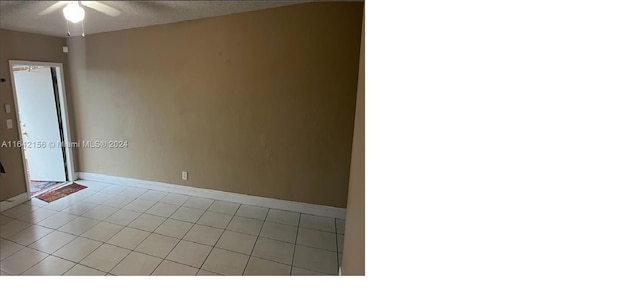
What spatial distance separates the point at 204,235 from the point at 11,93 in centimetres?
291

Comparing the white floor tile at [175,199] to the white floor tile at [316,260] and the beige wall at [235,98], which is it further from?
the white floor tile at [316,260]

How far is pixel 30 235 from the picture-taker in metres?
2.39

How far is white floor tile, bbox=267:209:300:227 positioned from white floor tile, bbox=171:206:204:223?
788mm

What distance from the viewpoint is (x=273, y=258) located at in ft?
6.99

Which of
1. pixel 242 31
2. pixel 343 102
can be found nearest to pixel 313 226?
pixel 343 102

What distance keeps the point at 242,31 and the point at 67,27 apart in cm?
212

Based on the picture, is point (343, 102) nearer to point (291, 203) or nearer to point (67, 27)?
point (291, 203)

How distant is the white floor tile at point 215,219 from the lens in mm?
2614

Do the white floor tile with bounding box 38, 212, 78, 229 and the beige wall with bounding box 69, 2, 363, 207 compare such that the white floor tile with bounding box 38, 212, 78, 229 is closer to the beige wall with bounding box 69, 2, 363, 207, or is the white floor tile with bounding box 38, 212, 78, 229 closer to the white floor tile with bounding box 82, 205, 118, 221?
the white floor tile with bounding box 82, 205, 118, 221

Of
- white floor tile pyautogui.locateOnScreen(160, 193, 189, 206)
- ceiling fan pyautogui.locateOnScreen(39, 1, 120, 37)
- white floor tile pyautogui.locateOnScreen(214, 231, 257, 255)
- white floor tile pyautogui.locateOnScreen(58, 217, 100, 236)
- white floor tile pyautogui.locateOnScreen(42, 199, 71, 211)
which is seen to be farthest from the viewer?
white floor tile pyautogui.locateOnScreen(160, 193, 189, 206)

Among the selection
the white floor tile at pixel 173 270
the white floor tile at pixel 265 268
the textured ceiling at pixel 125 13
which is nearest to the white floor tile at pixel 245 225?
the white floor tile at pixel 265 268

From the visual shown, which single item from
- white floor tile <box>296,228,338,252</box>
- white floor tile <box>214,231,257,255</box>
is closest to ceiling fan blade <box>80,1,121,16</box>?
white floor tile <box>214,231,257,255</box>

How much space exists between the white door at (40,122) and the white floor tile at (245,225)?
118 inches

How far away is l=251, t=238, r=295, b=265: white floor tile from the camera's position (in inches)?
83.9
